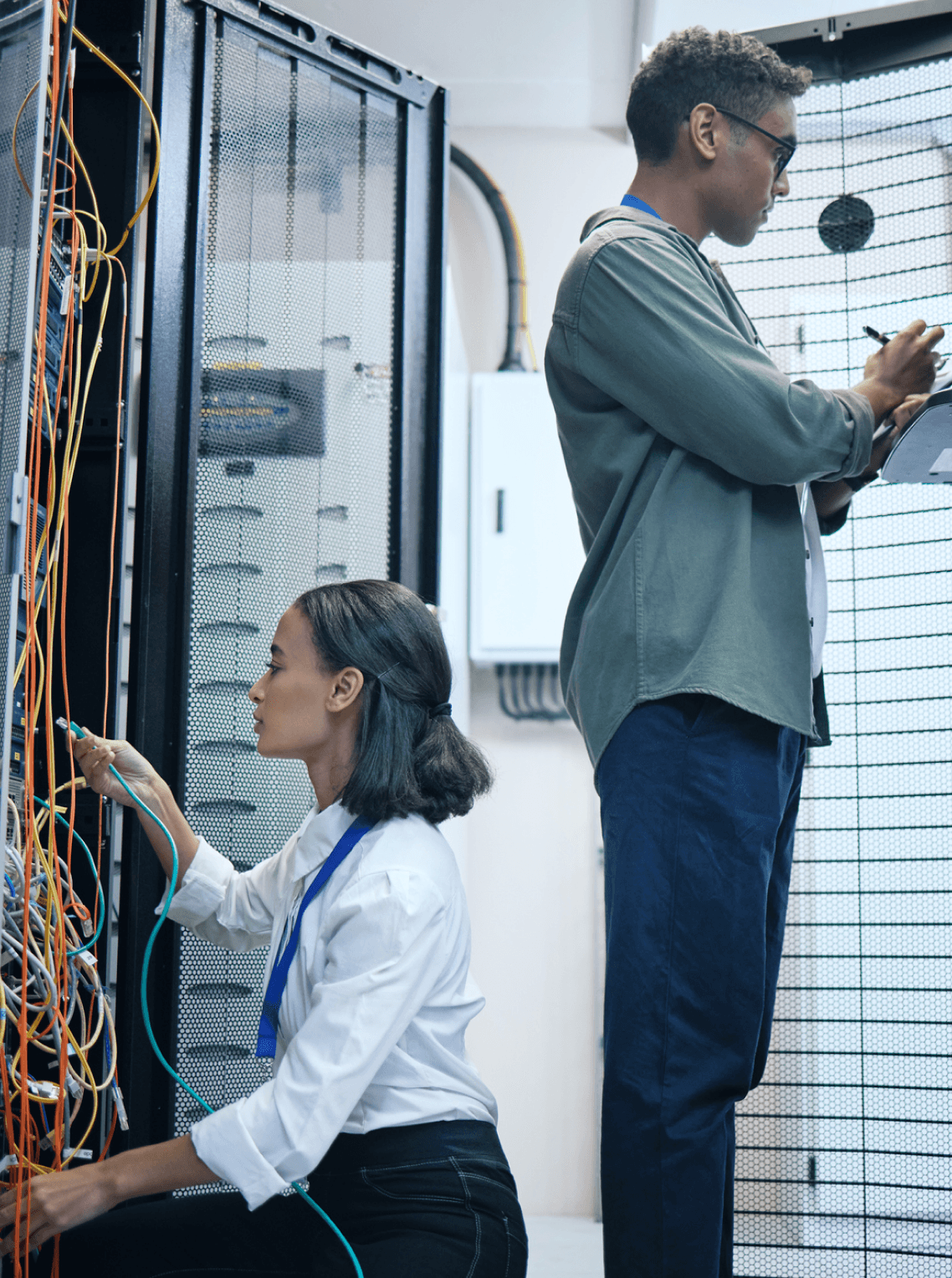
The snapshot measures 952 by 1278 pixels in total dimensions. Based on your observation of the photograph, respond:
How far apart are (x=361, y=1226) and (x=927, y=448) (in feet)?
3.29

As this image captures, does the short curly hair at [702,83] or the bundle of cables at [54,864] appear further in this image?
the short curly hair at [702,83]

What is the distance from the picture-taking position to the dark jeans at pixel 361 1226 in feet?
3.55

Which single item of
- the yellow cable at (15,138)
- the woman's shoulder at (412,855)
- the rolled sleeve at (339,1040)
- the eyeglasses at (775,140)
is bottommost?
the rolled sleeve at (339,1040)

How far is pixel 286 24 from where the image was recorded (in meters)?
1.96

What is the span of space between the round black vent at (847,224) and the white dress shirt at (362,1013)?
1360 millimetres

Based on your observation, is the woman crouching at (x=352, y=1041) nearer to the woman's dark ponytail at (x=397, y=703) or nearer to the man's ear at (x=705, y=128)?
the woman's dark ponytail at (x=397, y=703)

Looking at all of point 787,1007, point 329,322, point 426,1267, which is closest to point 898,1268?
point 787,1007

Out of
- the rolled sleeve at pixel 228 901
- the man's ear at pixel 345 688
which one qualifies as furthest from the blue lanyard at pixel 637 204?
the rolled sleeve at pixel 228 901

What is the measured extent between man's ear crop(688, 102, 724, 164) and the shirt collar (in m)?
0.87

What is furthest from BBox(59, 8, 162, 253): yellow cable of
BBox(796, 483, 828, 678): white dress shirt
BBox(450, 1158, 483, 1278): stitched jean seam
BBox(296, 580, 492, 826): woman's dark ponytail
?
BBox(450, 1158, 483, 1278): stitched jean seam

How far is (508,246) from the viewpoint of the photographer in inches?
130

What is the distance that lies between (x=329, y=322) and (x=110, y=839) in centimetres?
95

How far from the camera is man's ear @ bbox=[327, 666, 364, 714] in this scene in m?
1.33

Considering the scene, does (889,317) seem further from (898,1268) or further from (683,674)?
(898,1268)
